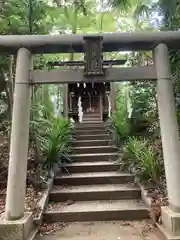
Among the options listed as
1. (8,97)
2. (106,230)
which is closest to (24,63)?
(8,97)

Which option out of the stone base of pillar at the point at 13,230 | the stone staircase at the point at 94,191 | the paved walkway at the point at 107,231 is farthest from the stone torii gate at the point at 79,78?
the stone staircase at the point at 94,191

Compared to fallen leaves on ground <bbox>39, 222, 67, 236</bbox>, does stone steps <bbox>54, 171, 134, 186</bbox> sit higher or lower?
higher

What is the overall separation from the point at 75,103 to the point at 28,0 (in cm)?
837

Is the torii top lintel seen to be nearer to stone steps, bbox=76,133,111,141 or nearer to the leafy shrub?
the leafy shrub

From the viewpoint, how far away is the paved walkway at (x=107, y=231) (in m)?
3.22

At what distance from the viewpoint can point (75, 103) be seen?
41.4 feet

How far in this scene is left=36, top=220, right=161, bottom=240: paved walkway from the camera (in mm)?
3225

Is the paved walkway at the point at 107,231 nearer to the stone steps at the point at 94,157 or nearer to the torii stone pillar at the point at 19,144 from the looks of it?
the torii stone pillar at the point at 19,144

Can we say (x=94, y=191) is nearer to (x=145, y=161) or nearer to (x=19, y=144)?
(x=145, y=161)

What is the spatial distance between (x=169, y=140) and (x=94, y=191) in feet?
5.79

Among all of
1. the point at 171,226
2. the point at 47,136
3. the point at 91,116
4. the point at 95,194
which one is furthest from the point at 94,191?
the point at 91,116

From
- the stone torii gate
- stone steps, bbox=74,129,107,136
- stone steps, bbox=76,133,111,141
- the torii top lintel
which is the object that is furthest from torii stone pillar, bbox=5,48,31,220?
stone steps, bbox=74,129,107,136

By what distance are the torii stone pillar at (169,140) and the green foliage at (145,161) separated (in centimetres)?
94

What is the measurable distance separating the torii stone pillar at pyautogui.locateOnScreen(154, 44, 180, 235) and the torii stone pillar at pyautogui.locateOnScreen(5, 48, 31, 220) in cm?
171
